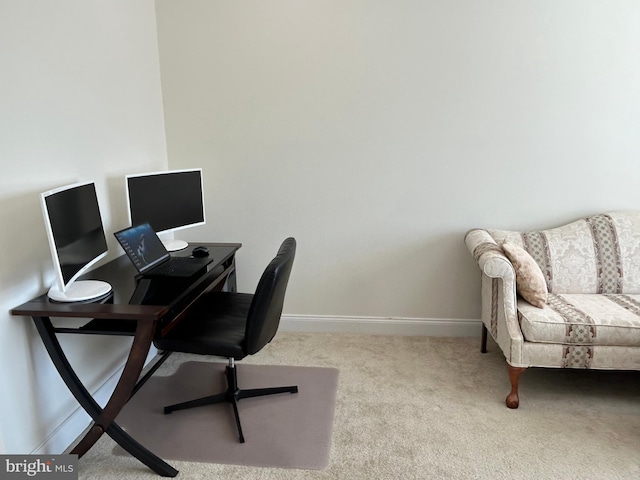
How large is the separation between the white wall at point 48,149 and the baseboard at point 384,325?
122 centimetres

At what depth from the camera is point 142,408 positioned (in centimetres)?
259

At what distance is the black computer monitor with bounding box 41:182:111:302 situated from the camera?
1.90 metres

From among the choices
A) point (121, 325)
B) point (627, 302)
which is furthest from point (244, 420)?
point (627, 302)

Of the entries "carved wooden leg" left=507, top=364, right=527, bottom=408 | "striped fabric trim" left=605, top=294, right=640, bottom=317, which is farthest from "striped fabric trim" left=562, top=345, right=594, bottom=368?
"striped fabric trim" left=605, top=294, right=640, bottom=317

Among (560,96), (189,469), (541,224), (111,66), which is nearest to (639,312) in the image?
(541,224)

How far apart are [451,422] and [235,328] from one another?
1166 millimetres

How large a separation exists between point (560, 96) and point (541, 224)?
811mm

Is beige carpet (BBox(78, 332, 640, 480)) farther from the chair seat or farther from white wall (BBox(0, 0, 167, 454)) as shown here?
the chair seat

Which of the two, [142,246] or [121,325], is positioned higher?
[142,246]

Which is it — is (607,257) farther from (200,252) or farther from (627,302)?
(200,252)

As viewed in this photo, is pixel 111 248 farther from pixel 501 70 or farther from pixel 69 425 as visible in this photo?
pixel 501 70

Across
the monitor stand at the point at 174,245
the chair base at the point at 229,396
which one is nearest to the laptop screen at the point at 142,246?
the monitor stand at the point at 174,245

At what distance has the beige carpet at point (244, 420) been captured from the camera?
7.28 feet

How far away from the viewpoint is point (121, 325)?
2084mm
